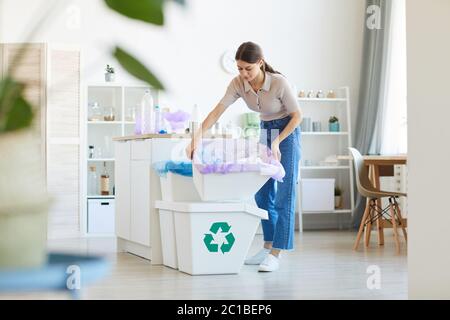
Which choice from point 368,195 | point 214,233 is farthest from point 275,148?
point 368,195

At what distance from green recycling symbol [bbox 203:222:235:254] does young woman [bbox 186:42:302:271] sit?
10.9 inches

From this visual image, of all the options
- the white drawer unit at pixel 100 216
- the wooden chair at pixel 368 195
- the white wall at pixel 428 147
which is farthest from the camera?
the white drawer unit at pixel 100 216

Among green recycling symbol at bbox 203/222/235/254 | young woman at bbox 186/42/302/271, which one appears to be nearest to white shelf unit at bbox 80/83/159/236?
young woman at bbox 186/42/302/271

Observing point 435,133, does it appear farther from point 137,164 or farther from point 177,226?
point 137,164

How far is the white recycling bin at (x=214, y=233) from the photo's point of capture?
13.1 feet

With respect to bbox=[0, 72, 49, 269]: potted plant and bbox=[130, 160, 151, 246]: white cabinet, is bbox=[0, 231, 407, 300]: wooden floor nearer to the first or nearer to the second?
bbox=[130, 160, 151, 246]: white cabinet

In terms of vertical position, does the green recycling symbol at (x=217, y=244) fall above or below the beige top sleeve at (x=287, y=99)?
below

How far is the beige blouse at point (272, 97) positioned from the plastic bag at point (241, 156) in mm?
192

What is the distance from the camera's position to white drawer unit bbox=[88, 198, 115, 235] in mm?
6875

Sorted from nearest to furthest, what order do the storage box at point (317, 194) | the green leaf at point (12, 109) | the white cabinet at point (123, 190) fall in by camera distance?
the green leaf at point (12, 109) < the white cabinet at point (123, 190) < the storage box at point (317, 194)

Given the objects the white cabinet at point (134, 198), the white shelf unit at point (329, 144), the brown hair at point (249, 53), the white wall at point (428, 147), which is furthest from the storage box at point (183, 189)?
the white shelf unit at point (329, 144)

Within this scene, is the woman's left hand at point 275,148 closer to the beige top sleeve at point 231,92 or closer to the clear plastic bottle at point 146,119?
the beige top sleeve at point 231,92
